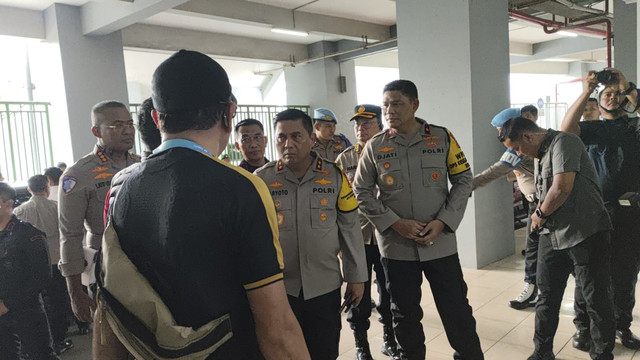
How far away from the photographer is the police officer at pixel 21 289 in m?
2.59

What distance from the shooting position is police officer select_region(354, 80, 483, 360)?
88.4 inches

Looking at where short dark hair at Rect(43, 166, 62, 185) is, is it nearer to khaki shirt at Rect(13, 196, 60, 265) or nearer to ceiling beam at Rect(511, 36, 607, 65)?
khaki shirt at Rect(13, 196, 60, 265)

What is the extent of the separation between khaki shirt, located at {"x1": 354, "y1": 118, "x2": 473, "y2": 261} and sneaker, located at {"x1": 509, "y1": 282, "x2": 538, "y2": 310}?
1629mm

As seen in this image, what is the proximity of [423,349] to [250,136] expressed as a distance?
1.77 meters

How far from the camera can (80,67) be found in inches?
246

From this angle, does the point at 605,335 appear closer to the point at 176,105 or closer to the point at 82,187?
the point at 176,105

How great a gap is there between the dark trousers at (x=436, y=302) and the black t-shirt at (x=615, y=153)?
A: 4.26ft

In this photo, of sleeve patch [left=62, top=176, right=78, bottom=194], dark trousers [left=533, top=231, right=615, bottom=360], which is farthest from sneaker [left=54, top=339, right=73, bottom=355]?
dark trousers [left=533, top=231, right=615, bottom=360]

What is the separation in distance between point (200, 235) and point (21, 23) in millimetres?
7074

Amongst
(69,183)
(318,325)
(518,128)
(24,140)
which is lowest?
(318,325)

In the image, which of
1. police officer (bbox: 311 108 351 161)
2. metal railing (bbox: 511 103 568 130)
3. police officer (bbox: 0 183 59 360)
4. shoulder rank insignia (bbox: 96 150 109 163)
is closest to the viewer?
shoulder rank insignia (bbox: 96 150 109 163)

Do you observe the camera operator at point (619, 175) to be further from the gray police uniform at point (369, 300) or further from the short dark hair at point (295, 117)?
the short dark hair at point (295, 117)

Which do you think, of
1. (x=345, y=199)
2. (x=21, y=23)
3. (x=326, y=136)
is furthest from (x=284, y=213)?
(x=21, y=23)

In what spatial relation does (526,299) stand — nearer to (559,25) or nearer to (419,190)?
(419,190)
